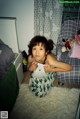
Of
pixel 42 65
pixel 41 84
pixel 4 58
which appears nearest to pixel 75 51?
pixel 42 65

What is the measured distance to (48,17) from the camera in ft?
8.88

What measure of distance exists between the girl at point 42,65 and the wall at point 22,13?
861 mm

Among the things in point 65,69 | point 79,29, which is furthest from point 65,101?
point 79,29

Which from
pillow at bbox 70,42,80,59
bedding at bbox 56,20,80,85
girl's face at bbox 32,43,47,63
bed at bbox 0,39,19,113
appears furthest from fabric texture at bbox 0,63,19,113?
pillow at bbox 70,42,80,59

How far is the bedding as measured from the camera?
214cm

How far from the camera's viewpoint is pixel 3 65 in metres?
1.92

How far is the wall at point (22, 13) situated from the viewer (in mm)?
2693

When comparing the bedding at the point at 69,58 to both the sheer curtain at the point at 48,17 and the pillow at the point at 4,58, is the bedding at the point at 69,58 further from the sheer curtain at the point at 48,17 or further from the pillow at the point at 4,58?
the pillow at the point at 4,58

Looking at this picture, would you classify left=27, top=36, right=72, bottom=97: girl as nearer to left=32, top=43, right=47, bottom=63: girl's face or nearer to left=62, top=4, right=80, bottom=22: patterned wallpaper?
left=32, top=43, right=47, bottom=63: girl's face

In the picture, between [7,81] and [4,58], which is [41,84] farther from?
[4,58]

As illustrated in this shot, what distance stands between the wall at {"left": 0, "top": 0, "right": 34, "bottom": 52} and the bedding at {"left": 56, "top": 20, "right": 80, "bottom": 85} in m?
0.57

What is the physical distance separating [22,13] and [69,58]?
3.63 feet

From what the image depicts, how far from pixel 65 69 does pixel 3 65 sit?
73 cm

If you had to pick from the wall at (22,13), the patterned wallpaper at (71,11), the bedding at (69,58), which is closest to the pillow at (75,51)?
the bedding at (69,58)
